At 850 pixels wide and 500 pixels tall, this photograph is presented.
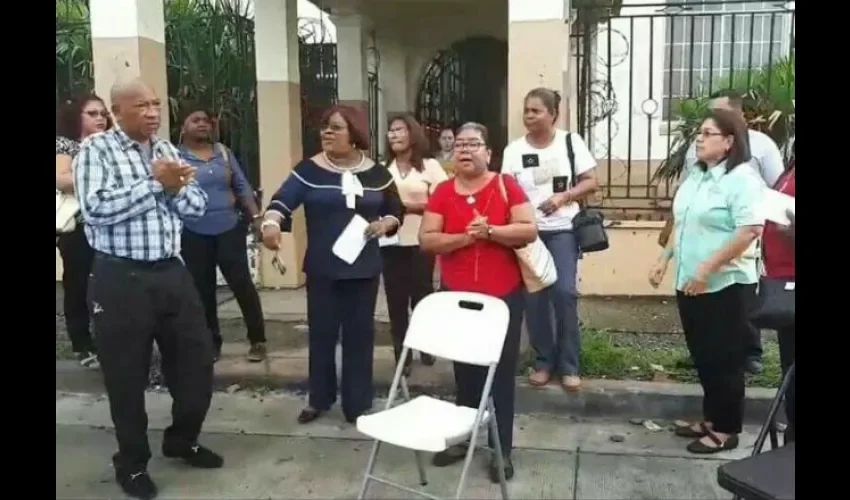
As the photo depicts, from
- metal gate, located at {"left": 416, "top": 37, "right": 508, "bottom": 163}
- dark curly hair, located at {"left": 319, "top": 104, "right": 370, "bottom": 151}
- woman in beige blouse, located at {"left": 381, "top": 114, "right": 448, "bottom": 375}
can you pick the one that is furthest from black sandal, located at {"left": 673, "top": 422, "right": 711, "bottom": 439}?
metal gate, located at {"left": 416, "top": 37, "right": 508, "bottom": 163}

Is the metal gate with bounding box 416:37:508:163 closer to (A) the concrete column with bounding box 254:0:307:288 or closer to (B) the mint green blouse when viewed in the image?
(A) the concrete column with bounding box 254:0:307:288

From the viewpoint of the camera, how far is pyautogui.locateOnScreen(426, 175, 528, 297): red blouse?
3875mm

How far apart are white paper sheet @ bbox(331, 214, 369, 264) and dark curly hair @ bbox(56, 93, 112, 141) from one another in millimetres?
1878

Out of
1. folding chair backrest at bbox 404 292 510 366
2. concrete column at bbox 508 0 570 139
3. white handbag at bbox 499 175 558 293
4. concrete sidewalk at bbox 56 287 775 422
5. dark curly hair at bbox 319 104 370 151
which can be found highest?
concrete column at bbox 508 0 570 139

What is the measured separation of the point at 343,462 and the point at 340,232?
1214 millimetres

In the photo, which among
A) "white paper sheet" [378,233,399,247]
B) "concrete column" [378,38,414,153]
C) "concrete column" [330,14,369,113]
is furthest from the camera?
"concrete column" [378,38,414,153]

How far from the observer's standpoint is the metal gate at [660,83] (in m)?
7.02

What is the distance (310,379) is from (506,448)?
1.30 meters

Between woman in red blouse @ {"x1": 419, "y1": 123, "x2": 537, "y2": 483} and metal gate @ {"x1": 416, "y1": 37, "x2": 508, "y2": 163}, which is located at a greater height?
metal gate @ {"x1": 416, "y1": 37, "x2": 508, "y2": 163}

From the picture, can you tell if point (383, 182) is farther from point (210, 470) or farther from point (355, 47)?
point (355, 47)

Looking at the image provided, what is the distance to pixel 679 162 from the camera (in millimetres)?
7520

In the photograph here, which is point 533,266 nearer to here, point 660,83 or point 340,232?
point 340,232

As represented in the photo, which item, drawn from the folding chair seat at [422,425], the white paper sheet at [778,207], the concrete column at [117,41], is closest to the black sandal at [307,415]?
the folding chair seat at [422,425]
